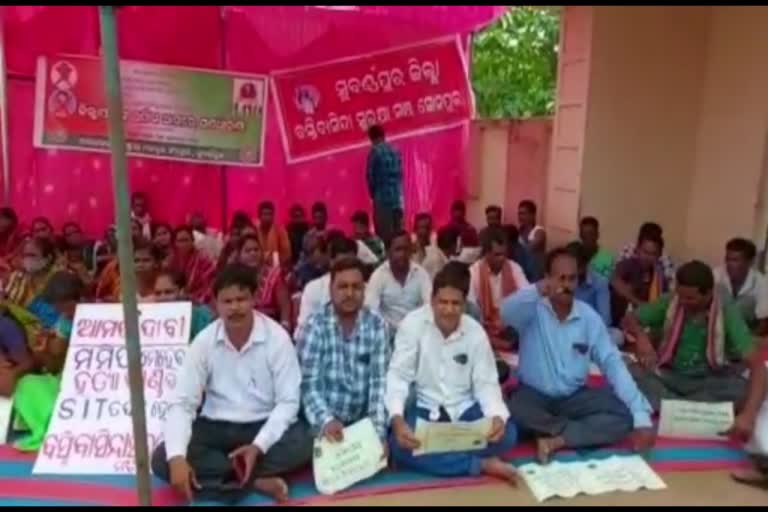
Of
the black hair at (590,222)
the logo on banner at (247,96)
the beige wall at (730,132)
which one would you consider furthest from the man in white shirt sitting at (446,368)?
the logo on banner at (247,96)

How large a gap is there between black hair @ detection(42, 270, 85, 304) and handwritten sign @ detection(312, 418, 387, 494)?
165 centimetres

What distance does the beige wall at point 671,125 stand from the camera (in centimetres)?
728

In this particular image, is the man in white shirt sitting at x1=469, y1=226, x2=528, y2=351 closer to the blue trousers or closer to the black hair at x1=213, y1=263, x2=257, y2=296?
the blue trousers

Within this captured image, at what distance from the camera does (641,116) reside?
7613 millimetres

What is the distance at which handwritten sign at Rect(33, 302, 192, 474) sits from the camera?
361cm

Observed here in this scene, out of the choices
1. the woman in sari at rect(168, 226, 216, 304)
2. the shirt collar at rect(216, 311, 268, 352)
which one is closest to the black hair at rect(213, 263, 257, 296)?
the shirt collar at rect(216, 311, 268, 352)

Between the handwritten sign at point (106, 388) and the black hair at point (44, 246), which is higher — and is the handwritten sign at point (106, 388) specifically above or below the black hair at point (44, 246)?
below

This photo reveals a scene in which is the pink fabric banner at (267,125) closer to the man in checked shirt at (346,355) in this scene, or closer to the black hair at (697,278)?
the man in checked shirt at (346,355)

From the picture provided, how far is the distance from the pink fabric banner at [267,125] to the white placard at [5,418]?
5163mm

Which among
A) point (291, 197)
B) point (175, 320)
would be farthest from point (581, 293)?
point (291, 197)

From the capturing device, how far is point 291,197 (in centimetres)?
966

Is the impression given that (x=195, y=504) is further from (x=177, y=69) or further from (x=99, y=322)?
(x=177, y=69)

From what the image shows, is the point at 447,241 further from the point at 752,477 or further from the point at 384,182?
the point at 752,477

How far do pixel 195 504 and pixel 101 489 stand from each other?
1.38 ft
